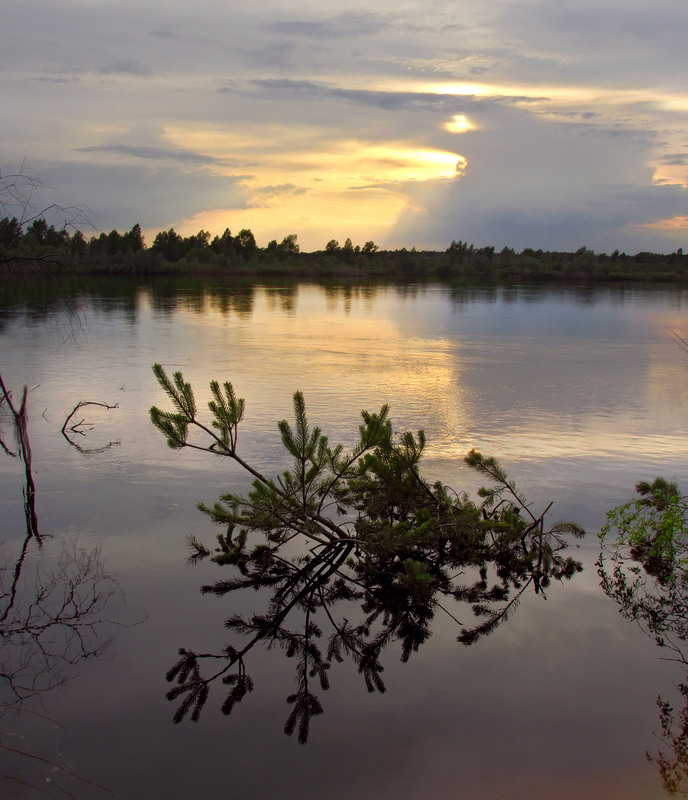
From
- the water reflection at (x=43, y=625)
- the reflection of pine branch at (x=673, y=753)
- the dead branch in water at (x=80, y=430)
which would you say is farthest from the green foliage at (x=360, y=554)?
the dead branch in water at (x=80, y=430)

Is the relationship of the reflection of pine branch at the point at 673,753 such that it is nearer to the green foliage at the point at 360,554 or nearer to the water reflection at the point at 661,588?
the water reflection at the point at 661,588

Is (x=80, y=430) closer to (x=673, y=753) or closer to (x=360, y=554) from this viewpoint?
(x=360, y=554)

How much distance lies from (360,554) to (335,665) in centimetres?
144

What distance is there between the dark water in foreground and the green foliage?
150mm

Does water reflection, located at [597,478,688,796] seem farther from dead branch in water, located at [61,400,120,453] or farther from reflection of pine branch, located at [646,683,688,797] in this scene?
dead branch in water, located at [61,400,120,453]

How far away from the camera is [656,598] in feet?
16.7

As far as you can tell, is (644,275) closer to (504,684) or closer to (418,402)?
(418,402)

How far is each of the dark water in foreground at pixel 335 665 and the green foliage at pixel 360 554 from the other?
150 millimetres

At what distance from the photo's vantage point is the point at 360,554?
5.72 m

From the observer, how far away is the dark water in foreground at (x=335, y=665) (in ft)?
11.4

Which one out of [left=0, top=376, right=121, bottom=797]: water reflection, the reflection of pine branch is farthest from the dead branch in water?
the reflection of pine branch

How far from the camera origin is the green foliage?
15.2 feet

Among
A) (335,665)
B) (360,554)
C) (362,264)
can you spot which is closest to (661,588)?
(360,554)

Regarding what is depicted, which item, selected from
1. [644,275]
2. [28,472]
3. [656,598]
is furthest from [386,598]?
[644,275]
